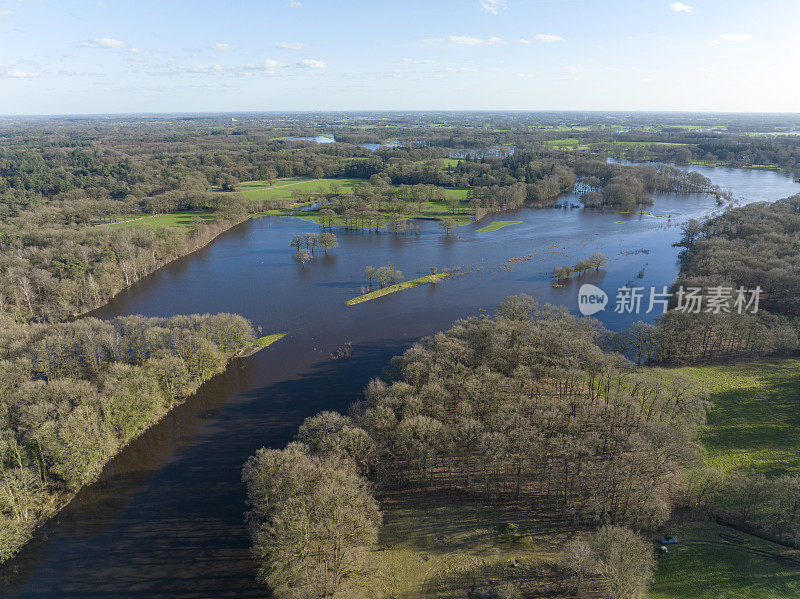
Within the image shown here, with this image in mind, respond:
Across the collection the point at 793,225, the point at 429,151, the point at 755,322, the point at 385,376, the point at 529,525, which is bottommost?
the point at 529,525

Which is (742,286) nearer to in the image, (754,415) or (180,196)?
(754,415)

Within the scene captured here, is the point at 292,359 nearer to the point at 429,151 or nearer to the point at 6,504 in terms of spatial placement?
the point at 6,504

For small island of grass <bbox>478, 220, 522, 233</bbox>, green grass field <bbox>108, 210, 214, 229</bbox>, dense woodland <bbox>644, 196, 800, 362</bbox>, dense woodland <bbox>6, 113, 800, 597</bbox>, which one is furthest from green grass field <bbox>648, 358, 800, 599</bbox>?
green grass field <bbox>108, 210, 214, 229</bbox>

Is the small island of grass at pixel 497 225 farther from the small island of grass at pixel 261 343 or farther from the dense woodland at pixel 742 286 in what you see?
the small island of grass at pixel 261 343

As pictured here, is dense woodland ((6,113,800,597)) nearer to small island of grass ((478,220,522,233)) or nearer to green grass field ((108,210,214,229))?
green grass field ((108,210,214,229))

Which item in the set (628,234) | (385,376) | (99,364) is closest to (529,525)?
(385,376)

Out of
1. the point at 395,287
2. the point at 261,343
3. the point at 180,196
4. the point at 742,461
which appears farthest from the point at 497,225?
the point at 180,196
